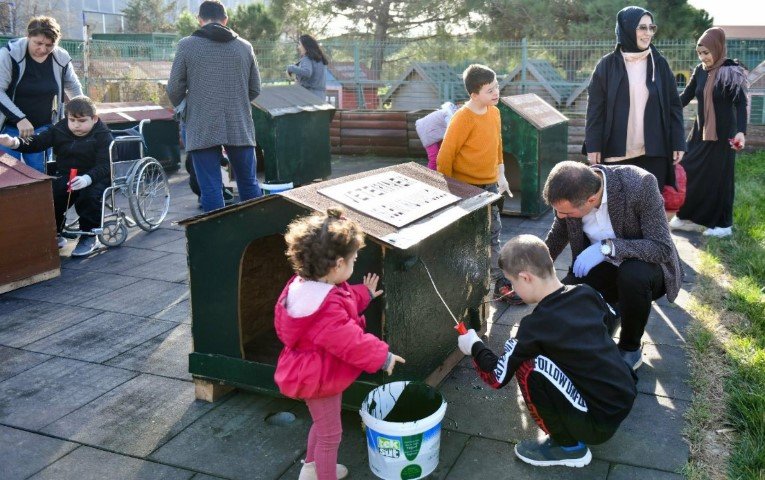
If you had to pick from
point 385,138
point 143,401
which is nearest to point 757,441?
point 143,401

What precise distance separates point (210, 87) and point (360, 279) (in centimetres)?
350

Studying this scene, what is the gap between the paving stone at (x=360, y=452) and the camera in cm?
323

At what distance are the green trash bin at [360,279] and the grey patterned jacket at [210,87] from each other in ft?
6.89

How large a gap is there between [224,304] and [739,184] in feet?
26.6

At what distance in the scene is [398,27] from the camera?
1002 inches

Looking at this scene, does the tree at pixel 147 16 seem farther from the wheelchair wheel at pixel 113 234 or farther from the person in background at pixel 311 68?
the wheelchair wheel at pixel 113 234

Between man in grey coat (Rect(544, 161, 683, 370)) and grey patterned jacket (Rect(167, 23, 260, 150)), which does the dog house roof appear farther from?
grey patterned jacket (Rect(167, 23, 260, 150))

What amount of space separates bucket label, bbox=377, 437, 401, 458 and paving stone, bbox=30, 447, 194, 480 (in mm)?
828

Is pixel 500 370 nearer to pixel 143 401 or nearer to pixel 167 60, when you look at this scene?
pixel 143 401

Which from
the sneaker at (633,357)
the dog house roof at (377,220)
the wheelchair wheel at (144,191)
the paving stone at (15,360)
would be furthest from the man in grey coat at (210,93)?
the sneaker at (633,357)

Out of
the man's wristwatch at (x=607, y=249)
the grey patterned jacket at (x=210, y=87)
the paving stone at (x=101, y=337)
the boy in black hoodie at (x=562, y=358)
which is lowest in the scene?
Answer: the paving stone at (x=101, y=337)

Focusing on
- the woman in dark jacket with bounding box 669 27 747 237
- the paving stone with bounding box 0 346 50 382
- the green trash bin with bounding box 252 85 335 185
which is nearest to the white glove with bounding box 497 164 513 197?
the woman in dark jacket with bounding box 669 27 747 237

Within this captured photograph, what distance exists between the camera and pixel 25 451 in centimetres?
347

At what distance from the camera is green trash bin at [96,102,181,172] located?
35.9ft
